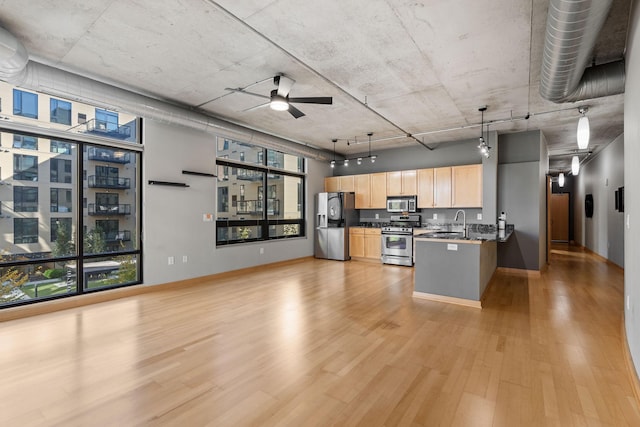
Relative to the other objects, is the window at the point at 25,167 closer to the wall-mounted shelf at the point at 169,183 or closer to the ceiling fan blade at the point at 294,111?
the wall-mounted shelf at the point at 169,183

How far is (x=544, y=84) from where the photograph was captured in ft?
10.3

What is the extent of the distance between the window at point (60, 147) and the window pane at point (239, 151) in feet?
7.95

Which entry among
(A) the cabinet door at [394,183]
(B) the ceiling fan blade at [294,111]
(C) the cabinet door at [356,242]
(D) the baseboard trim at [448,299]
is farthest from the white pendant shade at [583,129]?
(C) the cabinet door at [356,242]

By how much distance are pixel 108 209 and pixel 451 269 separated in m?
5.22

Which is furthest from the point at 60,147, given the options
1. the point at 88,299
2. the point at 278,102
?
the point at 278,102

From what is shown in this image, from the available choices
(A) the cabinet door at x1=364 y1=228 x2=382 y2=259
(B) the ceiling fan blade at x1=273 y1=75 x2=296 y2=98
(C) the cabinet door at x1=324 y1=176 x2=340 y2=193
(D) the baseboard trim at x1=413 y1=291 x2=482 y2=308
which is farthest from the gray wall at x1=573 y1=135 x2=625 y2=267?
(B) the ceiling fan blade at x1=273 y1=75 x2=296 y2=98

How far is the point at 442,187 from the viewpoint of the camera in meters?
7.11

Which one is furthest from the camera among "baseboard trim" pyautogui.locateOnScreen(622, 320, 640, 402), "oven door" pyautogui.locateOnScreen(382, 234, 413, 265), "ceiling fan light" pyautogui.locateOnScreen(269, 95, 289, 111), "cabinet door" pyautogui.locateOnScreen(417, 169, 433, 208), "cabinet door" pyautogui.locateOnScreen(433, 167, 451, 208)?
"cabinet door" pyautogui.locateOnScreen(417, 169, 433, 208)

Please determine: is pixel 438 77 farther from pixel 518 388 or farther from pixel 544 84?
pixel 518 388

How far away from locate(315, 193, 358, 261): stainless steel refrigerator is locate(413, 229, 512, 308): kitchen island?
3550mm

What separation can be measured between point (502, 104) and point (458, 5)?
9.37ft

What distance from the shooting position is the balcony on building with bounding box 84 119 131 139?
14.5ft

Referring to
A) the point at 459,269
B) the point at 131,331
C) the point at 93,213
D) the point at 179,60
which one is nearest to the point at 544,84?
the point at 459,269

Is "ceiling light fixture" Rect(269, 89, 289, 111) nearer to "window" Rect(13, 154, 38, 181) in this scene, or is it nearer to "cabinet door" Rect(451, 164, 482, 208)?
"window" Rect(13, 154, 38, 181)
